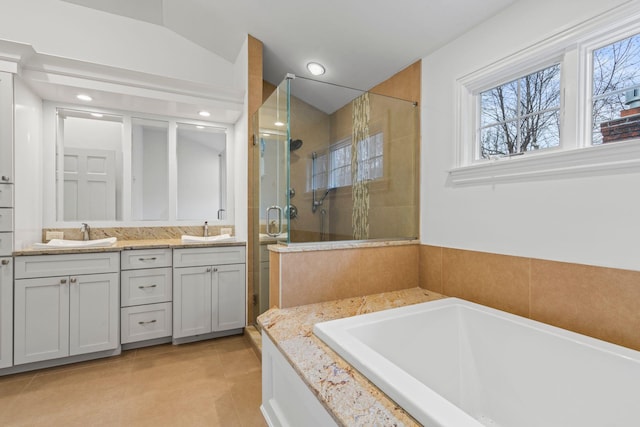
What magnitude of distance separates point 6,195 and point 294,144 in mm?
2072

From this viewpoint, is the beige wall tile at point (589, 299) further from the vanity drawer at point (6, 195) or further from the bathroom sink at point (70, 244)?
the vanity drawer at point (6, 195)

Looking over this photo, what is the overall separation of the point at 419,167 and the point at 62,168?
317cm

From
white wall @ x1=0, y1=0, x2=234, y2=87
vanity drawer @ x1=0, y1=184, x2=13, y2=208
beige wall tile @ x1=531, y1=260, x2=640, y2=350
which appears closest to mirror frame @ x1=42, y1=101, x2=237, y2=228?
white wall @ x1=0, y1=0, x2=234, y2=87

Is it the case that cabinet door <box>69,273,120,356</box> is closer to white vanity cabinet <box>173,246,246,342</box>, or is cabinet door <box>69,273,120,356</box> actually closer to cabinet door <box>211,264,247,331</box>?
white vanity cabinet <box>173,246,246,342</box>

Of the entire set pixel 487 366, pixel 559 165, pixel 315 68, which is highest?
pixel 315 68

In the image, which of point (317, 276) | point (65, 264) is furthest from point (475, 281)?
point (65, 264)

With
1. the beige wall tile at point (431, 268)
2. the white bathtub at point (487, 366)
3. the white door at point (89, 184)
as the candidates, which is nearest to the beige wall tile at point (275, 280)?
the white bathtub at point (487, 366)

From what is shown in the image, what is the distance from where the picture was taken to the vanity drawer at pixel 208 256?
2.49 m

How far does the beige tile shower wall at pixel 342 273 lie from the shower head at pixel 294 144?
0.90 meters

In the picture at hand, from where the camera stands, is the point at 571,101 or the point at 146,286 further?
the point at 146,286

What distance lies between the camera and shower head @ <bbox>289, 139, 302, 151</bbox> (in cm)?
225

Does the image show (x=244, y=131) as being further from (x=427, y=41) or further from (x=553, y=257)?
(x=553, y=257)

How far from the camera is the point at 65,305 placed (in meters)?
2.12

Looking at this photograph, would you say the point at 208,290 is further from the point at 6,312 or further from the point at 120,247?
the point at 6,312
